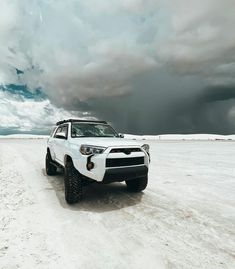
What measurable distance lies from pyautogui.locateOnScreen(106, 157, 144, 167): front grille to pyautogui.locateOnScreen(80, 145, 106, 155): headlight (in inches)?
10.7

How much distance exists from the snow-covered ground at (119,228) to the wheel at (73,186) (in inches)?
8.8

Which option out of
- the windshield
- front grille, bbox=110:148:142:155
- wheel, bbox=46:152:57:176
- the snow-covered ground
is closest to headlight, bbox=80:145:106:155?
front grille, bbox=110:148:142:155

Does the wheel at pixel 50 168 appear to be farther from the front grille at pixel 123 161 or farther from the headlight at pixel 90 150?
the front grille at pixel 123 161

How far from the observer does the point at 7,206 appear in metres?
5.07

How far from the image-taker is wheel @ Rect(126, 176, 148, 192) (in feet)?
20.0

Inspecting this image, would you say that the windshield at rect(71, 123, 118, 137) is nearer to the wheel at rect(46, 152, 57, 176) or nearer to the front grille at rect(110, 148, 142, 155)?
the front grille at rect(110, 148, 142, 155)

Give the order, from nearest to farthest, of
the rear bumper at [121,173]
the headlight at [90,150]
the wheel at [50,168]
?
the rear bumper at [121,173], the headlight at [90,150], the wheel at [50,168]

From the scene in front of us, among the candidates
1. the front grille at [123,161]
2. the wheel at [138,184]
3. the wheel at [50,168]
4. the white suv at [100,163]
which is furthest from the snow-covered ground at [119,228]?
the wheel at [50,168]

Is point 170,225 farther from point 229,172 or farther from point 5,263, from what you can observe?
point 229,172

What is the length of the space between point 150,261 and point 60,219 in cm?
207

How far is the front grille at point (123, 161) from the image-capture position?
4.95 metres

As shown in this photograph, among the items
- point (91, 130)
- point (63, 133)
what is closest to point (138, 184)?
point (91, 130)

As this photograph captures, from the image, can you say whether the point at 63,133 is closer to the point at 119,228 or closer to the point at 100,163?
the point at 100,163

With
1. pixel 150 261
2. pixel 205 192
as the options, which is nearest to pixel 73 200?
pixel 150 261
